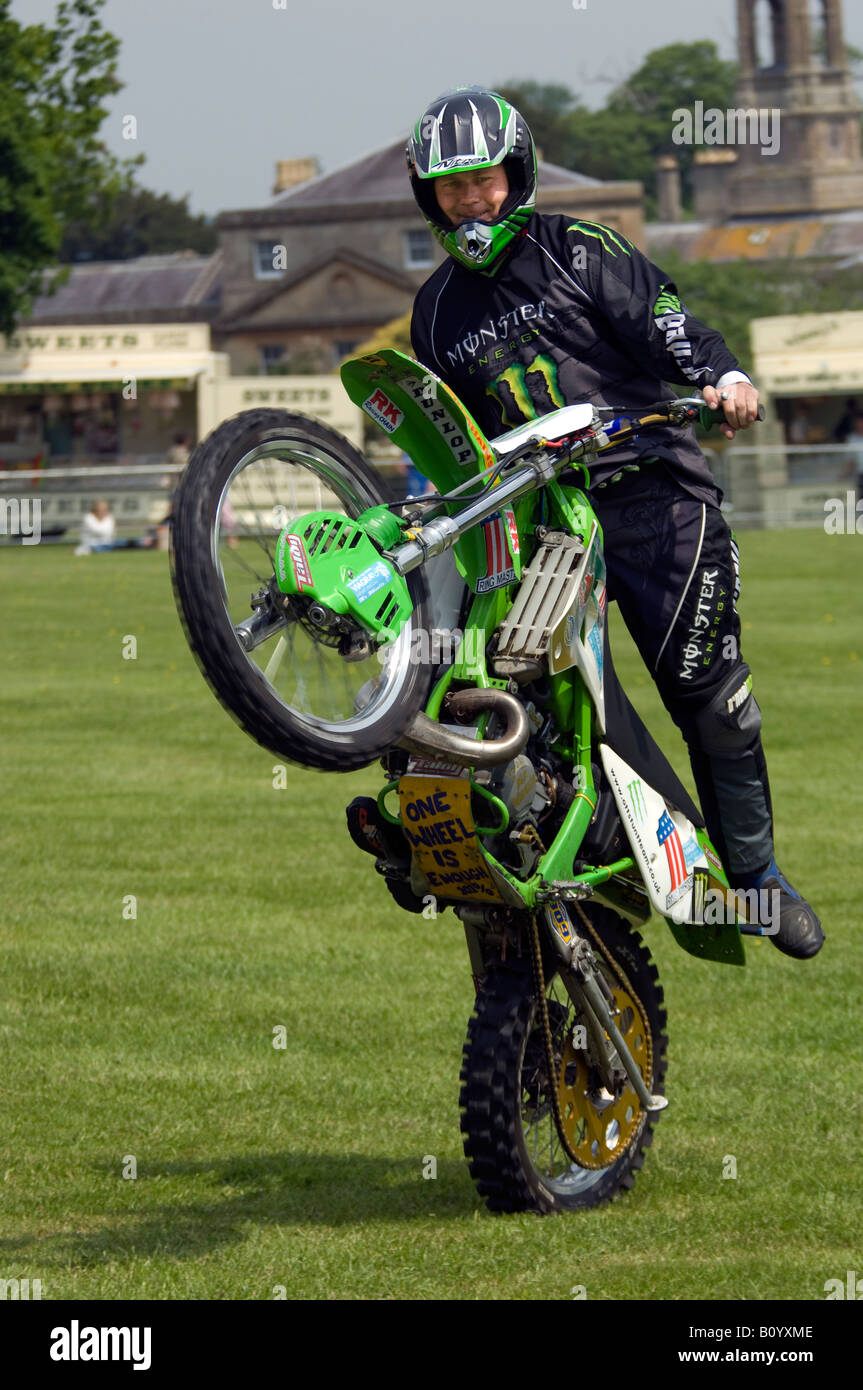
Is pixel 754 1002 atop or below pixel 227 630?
below

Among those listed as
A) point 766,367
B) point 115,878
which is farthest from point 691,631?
point 766,367

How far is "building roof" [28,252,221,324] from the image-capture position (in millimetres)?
98562

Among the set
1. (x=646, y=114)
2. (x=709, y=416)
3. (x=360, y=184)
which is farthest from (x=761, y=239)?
(x=709, y=416)

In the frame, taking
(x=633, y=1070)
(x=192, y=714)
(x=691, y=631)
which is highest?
(x=192, y=714)

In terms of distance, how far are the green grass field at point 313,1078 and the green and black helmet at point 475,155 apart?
2634 millimetres

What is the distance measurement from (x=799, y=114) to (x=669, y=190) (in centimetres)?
961

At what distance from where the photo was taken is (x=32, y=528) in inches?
1724

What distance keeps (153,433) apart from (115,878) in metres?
57.5

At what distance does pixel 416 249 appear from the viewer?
9450 cm

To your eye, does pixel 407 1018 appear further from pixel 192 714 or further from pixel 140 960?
pixel 192 714
